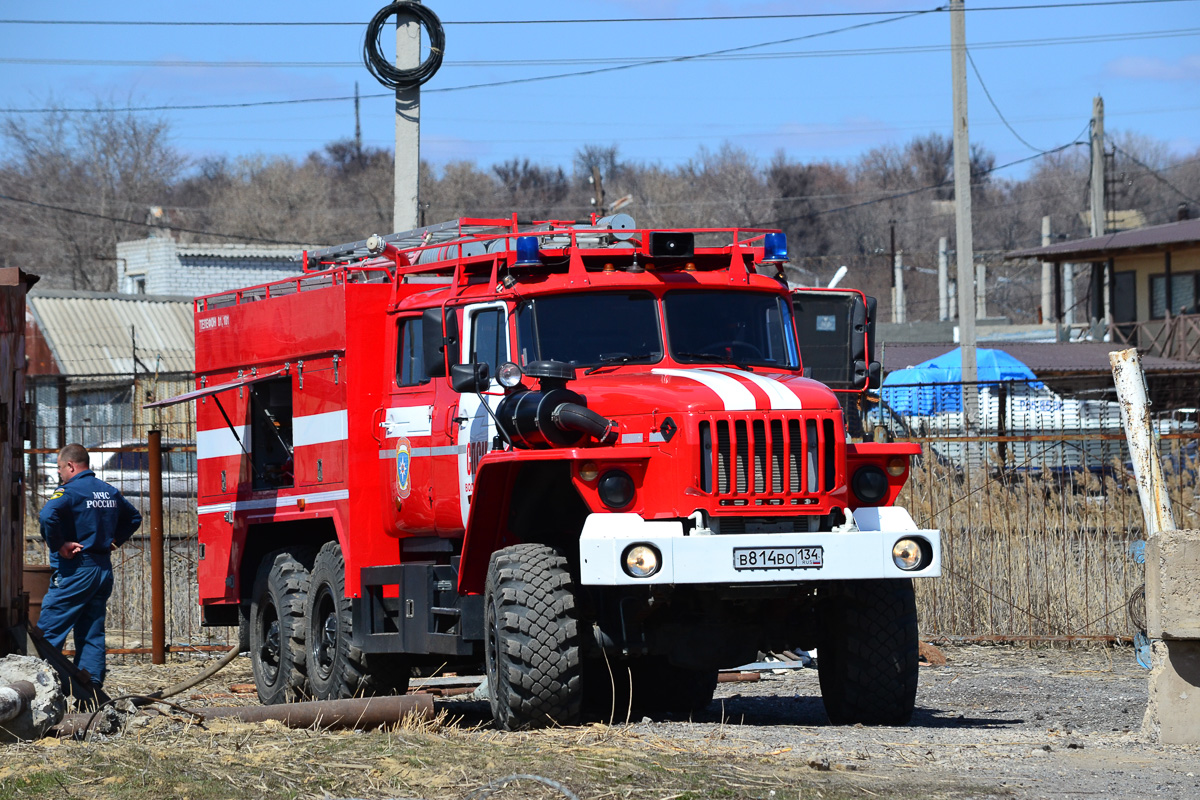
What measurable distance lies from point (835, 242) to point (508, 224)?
242 ft

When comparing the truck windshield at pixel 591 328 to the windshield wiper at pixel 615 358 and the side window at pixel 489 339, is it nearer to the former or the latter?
the windshield wiper at pixel 615 358

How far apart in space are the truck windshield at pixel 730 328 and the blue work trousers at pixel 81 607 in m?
4.72

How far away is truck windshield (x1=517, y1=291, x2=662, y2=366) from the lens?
31.0ft

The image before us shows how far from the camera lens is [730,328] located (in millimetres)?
9766

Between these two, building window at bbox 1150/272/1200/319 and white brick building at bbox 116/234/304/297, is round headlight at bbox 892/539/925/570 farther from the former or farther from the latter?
white brick building at bbox 116/234/304/297

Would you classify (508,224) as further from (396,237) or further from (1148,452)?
(1148,452)

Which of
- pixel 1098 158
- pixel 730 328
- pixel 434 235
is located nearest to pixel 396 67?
pixel 434 235

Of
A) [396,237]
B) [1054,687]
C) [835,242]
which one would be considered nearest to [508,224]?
[396,237]

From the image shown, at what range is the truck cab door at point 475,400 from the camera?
31.3 ft

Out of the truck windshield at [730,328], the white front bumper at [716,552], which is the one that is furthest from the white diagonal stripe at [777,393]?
the white front bumper at [716,552]

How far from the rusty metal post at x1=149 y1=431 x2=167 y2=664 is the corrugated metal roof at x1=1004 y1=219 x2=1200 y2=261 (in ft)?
113

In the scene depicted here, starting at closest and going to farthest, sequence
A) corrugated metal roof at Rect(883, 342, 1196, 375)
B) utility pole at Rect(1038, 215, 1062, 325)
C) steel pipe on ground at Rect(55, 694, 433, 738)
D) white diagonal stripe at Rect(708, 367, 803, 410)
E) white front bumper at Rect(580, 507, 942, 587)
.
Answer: white front bumper at Rect(580, 507, 942, 587)
white diagonal stripe at Rect(708, 367, 803, 410)
steel pipe on ground at Rect(55, 694, 433, 738)
corrugated metal roof at Rect(883, 342, 1196, 375)
utility pole at Rect(1038, 215, 1062, 325)

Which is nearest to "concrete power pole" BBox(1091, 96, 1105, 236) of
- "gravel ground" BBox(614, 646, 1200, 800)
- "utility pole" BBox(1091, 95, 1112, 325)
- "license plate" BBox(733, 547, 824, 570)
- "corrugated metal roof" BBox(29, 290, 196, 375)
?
"utility pole" BBox(1091, 95, 1112, 325)

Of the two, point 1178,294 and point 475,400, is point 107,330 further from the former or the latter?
point 475,400
